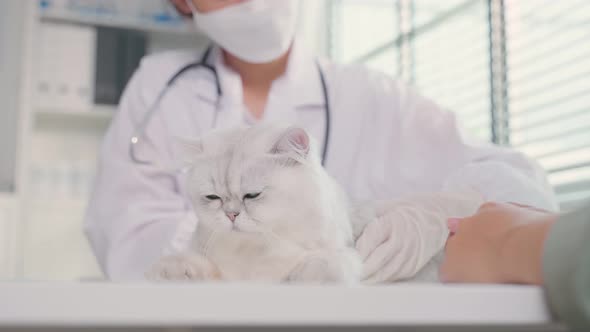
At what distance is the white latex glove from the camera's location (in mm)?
659

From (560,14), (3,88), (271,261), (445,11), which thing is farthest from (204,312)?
(3,88)

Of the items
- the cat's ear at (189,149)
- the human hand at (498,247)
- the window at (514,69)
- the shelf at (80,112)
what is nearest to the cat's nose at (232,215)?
the cat's ear at (189,149)

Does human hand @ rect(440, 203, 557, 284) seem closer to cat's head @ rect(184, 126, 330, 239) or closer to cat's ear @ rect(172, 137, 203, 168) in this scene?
cat's head @ rect(184, 126, 330, 239)

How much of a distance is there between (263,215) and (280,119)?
677mm

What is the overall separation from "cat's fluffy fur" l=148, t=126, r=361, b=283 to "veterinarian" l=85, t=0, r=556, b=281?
1.65 ft

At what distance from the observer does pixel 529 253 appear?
0.43 m

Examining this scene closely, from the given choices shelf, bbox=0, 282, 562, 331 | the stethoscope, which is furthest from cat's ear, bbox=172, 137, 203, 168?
the stethoscope

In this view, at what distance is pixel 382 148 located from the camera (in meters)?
1.33

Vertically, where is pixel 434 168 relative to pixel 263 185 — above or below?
below

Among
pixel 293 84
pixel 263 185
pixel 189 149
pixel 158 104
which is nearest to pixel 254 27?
pixel 293 84

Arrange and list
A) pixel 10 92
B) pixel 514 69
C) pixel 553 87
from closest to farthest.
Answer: pixel 553 87
pixel 514 69
pixel 10 92

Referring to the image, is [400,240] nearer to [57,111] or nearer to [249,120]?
[249,120]

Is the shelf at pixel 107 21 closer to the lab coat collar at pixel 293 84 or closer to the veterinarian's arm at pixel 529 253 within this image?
the lab coat collar at pixel 293 84

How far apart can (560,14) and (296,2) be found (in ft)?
2.33
